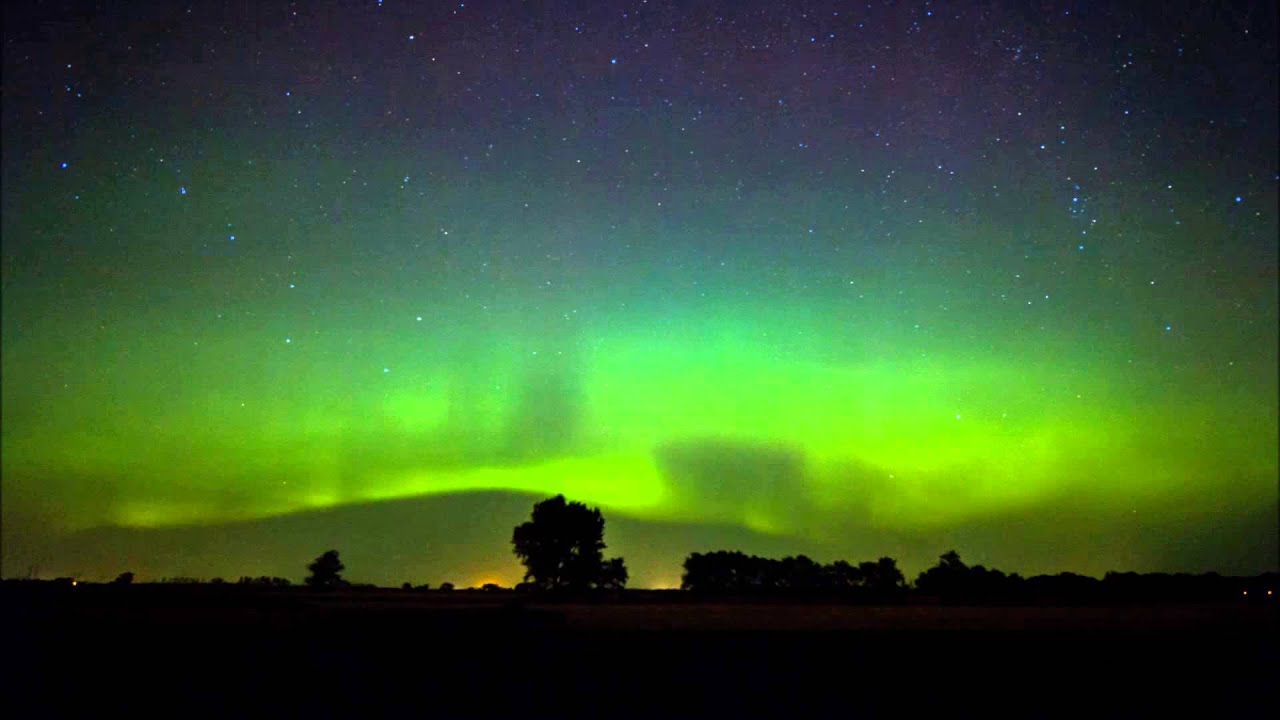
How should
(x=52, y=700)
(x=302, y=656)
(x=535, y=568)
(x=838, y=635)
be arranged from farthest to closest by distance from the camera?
(x=535, y=568)
(x=838, y=635)
(x=302, y=656)
(x=52, y=700)

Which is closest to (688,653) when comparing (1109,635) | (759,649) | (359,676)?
(759,649)

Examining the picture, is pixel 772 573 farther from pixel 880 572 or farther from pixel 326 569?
pixel 326 569

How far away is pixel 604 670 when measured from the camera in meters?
15.5

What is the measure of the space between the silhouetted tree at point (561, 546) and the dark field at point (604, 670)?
48214 mm

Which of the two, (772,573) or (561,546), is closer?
(561,546)

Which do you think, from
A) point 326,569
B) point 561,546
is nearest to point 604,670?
point 561,546

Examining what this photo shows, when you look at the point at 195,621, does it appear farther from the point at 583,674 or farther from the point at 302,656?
the point at 583,674

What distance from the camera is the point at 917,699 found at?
13789 mm

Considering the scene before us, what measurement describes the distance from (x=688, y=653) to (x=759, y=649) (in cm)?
189

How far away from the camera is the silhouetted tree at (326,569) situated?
92.4 m

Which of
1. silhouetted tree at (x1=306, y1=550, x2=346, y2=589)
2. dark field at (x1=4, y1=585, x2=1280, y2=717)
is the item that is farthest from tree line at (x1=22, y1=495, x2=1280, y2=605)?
dark field at (x1=4, y1=585, x2=1280, y2=717)

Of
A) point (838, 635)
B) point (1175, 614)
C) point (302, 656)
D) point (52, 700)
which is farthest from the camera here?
point (1175, 614)

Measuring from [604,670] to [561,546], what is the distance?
55991mm

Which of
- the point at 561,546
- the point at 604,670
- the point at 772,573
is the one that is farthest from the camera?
the point at 772,573
